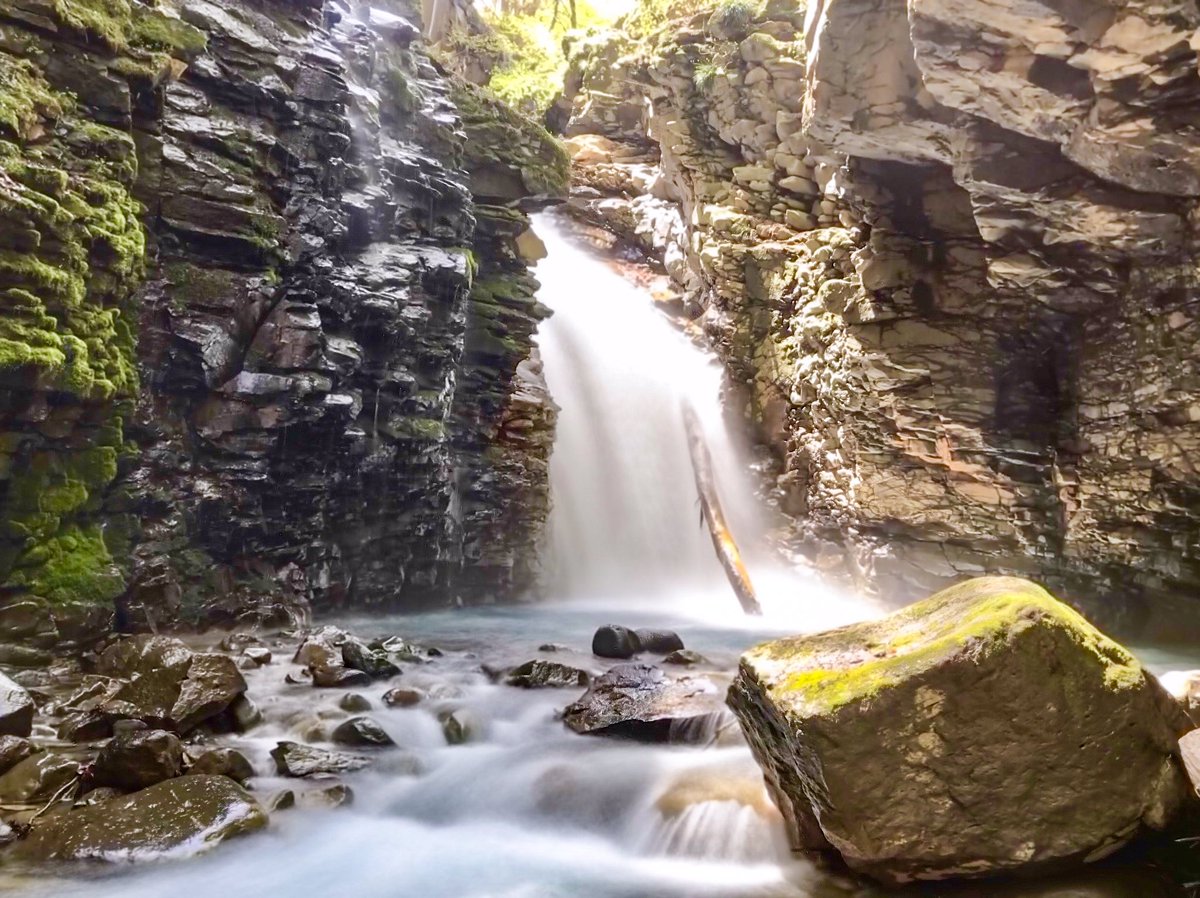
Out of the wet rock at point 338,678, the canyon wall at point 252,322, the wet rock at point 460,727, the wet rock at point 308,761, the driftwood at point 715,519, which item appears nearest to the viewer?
the wet rock at point 308,761

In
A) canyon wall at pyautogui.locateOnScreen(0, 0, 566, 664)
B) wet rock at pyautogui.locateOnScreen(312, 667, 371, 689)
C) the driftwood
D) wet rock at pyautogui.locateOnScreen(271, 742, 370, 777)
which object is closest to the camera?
wet rock at pyautogui.locateOnScreen(271, 742, 370, 777)

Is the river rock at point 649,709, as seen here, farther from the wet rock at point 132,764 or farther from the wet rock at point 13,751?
the wet rock at point 13,751

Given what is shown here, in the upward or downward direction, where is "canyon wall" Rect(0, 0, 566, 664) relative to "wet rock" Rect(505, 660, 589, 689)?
upward

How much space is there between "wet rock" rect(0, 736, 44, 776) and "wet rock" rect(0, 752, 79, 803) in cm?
6

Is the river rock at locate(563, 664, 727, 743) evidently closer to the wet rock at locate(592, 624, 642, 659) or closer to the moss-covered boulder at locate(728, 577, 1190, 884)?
the wet rock at locate(592, 624, 642, 659)

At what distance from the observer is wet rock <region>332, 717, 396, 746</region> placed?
6871 mm

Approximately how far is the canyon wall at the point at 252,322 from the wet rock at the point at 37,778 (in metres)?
3.21

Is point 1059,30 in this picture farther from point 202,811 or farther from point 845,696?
point 202,811

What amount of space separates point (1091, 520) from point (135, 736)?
42.4ft

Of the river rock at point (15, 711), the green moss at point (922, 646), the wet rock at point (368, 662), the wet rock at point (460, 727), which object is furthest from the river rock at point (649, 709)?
the river rock at point (15, 711)

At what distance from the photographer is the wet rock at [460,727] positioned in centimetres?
743

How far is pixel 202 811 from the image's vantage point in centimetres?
511

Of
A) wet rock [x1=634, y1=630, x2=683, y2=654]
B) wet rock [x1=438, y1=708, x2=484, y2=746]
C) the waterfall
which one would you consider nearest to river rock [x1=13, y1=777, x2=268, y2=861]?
wet rock [x1=438, y1=708, x2=484, y2=746]

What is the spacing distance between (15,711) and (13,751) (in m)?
0.56
